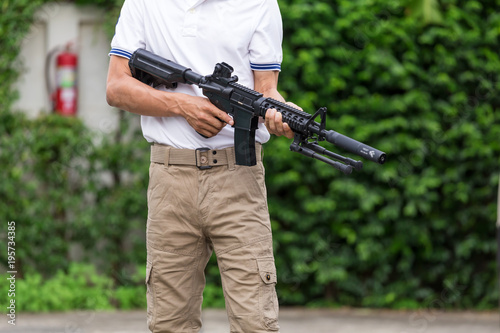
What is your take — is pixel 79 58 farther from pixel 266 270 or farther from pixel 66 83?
pixel 266 270

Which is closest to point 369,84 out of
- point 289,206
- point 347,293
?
point 289,206

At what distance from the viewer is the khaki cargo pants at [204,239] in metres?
2.75

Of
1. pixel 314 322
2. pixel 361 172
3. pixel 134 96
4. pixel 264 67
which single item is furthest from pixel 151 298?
pixel 361 172

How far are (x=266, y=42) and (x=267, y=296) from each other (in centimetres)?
101

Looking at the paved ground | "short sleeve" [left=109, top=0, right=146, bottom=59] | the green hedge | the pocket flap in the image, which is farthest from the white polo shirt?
the green hedge

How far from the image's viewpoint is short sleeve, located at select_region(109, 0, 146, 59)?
9.46 ft

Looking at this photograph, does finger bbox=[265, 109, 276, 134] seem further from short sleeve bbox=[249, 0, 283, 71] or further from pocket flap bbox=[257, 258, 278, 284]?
pocket flap bbox=[257, 258, 278, 284]

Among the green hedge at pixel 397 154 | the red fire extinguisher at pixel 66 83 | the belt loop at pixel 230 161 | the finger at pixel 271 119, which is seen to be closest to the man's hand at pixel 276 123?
the finger at pixel 271 119

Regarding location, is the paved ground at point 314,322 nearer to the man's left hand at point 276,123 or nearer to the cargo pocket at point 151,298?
the cargo pocket at point 151,298

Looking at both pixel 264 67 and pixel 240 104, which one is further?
pixel 264 67

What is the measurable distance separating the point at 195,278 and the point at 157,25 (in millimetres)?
1039

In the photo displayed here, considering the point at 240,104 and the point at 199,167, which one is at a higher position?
the point at 240,104

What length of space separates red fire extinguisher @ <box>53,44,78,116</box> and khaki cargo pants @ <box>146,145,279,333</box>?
343 cm

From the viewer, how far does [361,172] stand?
5691 mm
